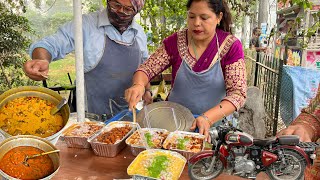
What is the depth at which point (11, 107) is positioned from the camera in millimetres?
1473

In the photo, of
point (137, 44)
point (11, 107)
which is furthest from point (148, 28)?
point (11, 107)

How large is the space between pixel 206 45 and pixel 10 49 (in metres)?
5.20

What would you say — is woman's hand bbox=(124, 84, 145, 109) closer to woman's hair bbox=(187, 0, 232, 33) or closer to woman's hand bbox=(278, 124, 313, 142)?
woman's hair bbox=(187, 0, 232, 33)

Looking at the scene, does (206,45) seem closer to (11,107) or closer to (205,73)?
(205,73)

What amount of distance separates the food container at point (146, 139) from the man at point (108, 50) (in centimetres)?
81

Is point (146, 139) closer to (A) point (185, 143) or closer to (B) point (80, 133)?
(A) point (185, 143)

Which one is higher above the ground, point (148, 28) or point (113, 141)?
point (148, 28)

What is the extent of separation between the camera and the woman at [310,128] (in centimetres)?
138

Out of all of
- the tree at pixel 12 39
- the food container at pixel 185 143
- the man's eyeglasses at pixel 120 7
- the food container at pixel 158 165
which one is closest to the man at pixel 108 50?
the man's eyeglasses at pixel 120 7

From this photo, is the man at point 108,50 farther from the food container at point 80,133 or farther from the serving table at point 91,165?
the serving table at point 91,165

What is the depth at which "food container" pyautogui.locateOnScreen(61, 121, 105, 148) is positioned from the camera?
176 cm

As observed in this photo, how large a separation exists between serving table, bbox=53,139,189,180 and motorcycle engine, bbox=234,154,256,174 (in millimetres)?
319

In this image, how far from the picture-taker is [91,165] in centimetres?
159

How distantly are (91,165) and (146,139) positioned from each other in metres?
0.34
